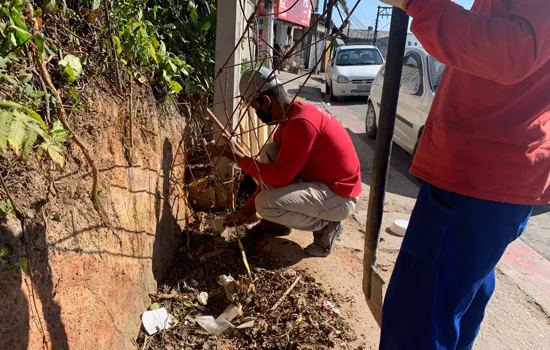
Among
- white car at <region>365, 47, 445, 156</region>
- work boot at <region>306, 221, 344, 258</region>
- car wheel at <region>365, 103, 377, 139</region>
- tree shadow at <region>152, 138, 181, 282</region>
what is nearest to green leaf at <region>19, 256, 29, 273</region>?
tree shadow at <region>152, 138, 181, 282</region>

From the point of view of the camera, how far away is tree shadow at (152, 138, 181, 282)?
238 centimetres

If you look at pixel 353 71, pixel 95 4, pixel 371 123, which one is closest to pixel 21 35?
pixel 95 4

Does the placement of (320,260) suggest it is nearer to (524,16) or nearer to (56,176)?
(56,176)

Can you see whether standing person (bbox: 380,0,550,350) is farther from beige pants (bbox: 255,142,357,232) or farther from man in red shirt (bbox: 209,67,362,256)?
beige pants (bbox: 255,142,357,232)

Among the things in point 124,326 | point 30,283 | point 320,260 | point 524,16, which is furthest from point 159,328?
point 524,16

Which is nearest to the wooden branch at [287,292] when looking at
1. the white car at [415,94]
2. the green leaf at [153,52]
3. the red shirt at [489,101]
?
the red shirt at [489,101]

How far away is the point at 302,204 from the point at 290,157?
0.37m

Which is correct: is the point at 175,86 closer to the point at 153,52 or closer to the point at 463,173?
the point at 153,52

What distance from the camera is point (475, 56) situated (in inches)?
41.2

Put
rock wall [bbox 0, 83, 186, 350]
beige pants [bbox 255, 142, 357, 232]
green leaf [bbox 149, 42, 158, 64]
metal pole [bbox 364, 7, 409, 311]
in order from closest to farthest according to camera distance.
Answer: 1. rock wall [bbox 0, 83, 186, 350]
2. metal pole [bbox 364, 7, 409, 311]
3. green leaf [bbox 149, 42, 158, 64]
4. beige pants [bbox 255, 142, 357, 232]

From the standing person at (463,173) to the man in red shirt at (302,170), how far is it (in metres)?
1.17

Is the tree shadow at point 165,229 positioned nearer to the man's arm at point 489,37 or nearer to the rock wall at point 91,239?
the rock wall at point 91,239

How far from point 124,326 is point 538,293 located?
109 inches

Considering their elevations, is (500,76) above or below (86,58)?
above
